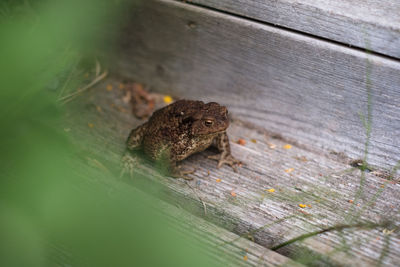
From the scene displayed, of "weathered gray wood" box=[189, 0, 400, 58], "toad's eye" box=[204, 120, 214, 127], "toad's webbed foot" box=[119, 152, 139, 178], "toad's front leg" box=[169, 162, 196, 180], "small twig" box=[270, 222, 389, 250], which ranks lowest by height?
"toad's webbed foot" box=[119, 152, 139, 178]

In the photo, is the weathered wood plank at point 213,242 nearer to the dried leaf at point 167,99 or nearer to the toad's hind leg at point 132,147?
the toad's hind leg at point 132,147

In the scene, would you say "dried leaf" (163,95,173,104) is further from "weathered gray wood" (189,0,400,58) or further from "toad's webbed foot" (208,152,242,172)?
"weathered gray wood" (189,0,400,58)

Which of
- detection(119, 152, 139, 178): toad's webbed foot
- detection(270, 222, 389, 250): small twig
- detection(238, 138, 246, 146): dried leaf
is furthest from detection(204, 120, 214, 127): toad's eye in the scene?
detection(270, 222, 389, 250): small twig

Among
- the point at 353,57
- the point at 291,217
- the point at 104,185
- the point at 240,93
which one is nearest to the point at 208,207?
the point at 291,217

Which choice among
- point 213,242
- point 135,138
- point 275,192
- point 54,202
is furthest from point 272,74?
point 54,202

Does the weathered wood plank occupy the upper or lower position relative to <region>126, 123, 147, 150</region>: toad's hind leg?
upper

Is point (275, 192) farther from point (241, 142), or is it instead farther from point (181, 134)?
point (181, 134)

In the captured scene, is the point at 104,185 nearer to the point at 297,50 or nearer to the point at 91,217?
the point at 91,217

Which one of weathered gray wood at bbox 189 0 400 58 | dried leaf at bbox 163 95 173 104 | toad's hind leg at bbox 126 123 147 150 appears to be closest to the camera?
weathered gray wood at bbox 189 0 400 58

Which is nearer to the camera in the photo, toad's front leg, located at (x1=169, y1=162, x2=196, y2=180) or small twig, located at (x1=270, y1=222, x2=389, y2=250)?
small twig, located at (x1=270, y1=222, x2=389, y2=250)
